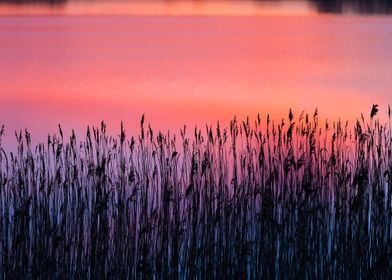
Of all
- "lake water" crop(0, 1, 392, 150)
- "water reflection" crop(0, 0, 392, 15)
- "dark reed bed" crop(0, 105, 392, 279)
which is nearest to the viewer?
"dark reed bed" crop(0, 105, 392, 279)

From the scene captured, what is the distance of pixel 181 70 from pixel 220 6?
71.2 ft

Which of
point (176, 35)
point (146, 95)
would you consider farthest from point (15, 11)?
point (146, 95)

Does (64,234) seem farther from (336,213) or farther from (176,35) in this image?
(176,35)

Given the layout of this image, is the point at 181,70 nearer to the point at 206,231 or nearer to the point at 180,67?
the point at 180,67

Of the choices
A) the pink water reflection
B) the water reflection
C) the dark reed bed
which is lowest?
the dark reed bed

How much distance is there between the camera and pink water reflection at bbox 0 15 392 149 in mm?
12883

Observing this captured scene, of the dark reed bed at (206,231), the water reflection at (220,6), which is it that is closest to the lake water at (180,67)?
the water reflection at (220,6)

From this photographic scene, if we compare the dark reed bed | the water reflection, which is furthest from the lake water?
the dark reed bed

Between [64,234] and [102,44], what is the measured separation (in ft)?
60.1

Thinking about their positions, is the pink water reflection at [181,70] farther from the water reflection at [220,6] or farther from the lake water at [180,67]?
the water reflection at [220,6]

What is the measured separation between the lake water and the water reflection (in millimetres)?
1521

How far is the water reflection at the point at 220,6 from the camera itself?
33875 mm

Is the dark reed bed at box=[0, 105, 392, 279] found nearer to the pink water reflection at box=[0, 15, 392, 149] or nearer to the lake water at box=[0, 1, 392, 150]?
the lake water at box=[0, 1, 392, 150]

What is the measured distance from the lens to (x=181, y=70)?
17828mm
